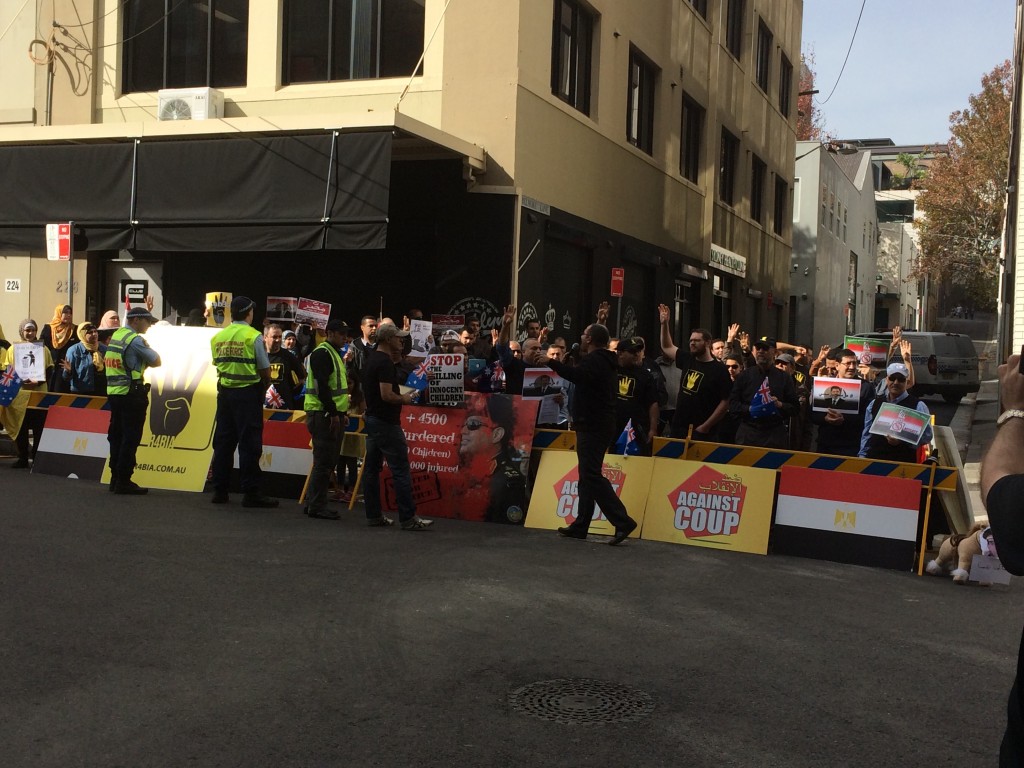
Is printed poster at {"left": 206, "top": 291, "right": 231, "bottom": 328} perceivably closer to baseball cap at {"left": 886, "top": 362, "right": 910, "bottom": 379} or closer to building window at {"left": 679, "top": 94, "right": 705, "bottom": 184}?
baseball cap at {"left": 886, "top": 362, "right": 910, "bottom": 379}

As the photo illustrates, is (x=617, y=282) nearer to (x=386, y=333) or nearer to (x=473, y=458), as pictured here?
(x=473, y=458)

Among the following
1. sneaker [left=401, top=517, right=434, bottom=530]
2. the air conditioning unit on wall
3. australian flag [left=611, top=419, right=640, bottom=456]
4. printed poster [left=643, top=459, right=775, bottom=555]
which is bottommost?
sneaker [left=401, top=517, right=434, bottom=530]

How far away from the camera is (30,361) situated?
14062 mm

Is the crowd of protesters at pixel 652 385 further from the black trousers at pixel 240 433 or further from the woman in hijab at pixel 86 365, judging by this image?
the black trousers at pixel 240 433

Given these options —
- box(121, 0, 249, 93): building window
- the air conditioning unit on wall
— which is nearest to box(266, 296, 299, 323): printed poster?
the air conditioning unit on wall

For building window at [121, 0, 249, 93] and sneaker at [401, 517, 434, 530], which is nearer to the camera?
sneaker at [401, 517, 434, 530]

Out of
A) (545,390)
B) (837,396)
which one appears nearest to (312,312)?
(545,390)

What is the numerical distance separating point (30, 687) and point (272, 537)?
13.8 ft

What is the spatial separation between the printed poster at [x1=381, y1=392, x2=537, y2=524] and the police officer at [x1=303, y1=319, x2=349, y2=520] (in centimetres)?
95

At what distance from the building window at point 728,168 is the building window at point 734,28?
2.50 meters

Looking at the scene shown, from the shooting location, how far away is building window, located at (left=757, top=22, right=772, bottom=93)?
35.6 m

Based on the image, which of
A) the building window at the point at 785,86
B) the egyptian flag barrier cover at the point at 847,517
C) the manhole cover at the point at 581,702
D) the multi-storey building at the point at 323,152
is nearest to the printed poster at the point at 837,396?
the egyptian flag barrier cover at the point at 847,517

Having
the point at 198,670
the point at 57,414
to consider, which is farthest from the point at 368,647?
the point at 57,414

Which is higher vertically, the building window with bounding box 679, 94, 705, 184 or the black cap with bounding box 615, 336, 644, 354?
the building window with bounding box 679, 94, 705, 184
